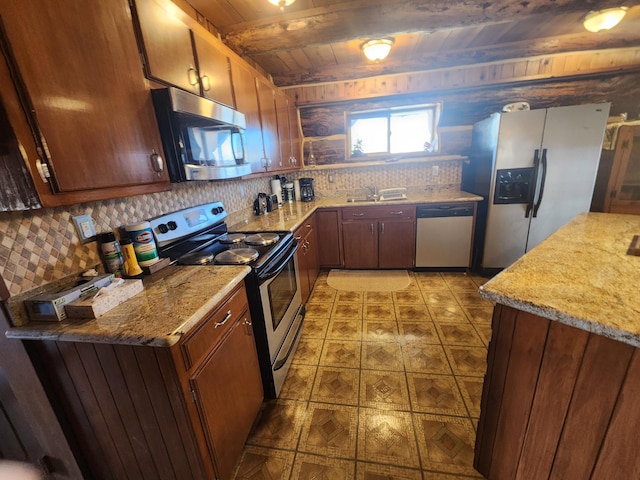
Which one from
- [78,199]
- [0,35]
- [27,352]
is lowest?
[27,352]

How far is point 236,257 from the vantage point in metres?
1.44

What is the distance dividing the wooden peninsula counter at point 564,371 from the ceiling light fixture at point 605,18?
225 centimetres

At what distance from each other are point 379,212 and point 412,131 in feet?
4.07

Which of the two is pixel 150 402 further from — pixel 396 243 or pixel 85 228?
pixel 396 243

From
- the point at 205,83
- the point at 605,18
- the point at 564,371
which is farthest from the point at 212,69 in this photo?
the point at 605,18

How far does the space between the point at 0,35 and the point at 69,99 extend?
Result: 188 millimetres

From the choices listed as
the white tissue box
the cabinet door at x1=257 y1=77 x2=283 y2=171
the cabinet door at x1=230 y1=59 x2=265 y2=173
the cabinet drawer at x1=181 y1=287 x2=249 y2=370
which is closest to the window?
the cabinet door at x1=257 y1=77 x2=283 y2=171

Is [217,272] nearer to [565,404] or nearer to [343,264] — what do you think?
[565,404]

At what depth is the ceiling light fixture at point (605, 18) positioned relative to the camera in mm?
2033

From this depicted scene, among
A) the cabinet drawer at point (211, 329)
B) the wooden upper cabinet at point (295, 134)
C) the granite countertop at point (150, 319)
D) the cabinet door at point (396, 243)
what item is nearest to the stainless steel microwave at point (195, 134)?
the granite countertop at point (150, 319)

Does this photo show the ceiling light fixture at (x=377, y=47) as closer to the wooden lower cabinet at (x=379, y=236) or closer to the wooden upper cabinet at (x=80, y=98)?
the wooden lower cabinet at (x=379, y=236)

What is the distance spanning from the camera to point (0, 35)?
0.69 meters

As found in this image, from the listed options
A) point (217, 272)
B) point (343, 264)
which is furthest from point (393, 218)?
point (217, 272)

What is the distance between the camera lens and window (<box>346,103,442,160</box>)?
3.33 m
